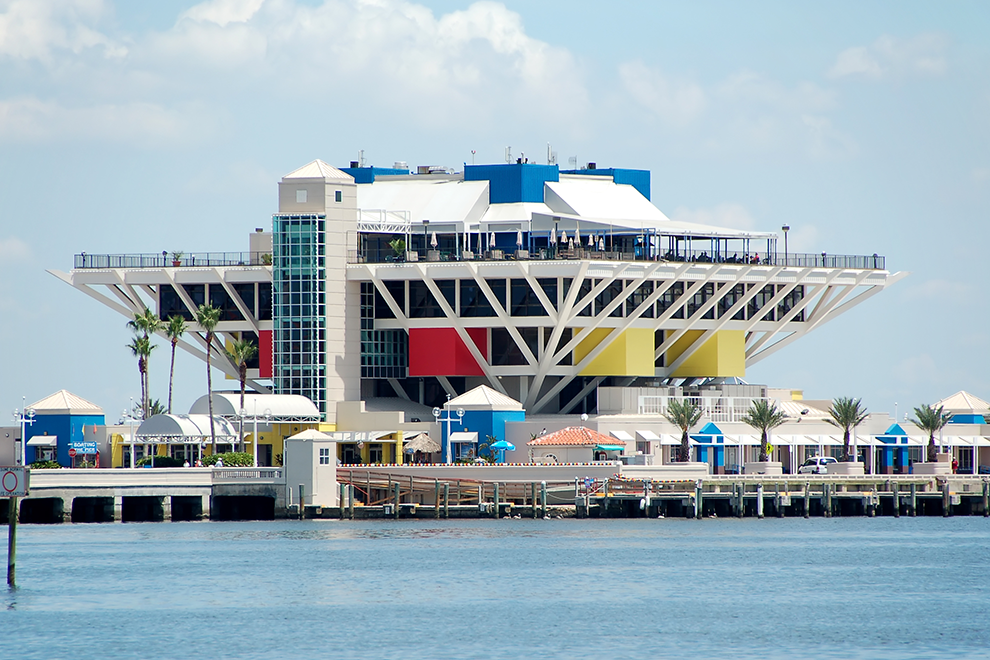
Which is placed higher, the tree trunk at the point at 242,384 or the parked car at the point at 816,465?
the tree trunk at the point at 242,384

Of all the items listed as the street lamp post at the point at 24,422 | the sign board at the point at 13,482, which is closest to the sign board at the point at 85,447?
the street lamp post at the point at 24,422

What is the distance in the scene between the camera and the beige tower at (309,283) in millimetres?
125875

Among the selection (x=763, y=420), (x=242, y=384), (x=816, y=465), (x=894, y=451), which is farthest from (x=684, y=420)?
A: (x=242, y=384)

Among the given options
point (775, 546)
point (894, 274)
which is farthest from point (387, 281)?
point (775, 546)

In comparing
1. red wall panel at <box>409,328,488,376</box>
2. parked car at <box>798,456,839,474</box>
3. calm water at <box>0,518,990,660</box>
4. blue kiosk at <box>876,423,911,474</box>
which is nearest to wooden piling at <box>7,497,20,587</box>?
calm water at <box>0,518,990,660</box>

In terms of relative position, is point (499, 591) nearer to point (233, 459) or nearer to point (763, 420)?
point (233, 459)

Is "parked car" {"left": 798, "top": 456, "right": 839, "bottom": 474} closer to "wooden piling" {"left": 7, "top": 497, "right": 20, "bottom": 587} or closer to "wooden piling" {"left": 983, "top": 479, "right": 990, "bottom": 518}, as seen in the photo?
"wooden piling" {"left": 983, "top": 479, "right": 990, "bottom": 518}

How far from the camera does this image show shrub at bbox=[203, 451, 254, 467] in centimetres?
11306

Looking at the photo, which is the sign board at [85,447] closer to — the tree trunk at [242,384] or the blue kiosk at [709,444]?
the tree trunk at [242,384]

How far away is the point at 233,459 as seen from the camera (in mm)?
113188

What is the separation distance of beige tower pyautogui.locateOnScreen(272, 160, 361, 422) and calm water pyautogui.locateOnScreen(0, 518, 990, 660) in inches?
858

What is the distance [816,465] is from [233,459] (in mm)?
36021

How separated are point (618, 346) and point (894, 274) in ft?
76.5

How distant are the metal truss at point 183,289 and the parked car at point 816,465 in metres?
35.3
